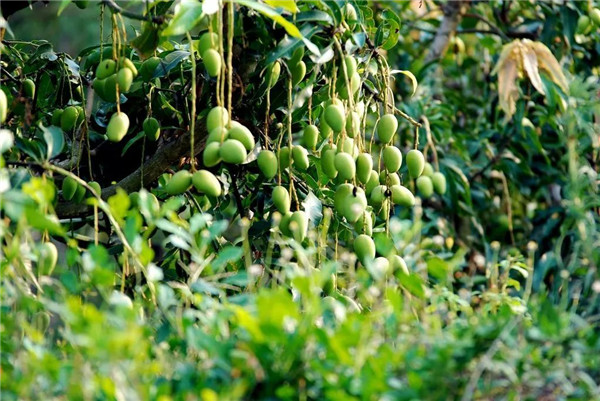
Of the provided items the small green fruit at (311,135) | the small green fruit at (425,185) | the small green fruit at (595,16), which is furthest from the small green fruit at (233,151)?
the small green fruit at (595,16)

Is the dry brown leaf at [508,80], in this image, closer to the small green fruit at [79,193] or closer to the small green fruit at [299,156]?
the small green fruit at [299,156]

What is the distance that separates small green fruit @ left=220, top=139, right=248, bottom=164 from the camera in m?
1.03

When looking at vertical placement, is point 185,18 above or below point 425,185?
above

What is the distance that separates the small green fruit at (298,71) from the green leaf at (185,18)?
0.59ft

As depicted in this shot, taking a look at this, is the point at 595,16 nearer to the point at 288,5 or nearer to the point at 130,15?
the point at 288,5

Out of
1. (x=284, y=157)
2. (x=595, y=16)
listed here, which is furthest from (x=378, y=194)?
(x=595, y=16)

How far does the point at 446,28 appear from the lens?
254 cm

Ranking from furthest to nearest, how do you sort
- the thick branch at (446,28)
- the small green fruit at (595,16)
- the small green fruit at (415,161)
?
the thick branch at (446,28)
the small green fruit at (595,16)
the small green fruit at (415,161)

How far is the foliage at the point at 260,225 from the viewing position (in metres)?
0.76

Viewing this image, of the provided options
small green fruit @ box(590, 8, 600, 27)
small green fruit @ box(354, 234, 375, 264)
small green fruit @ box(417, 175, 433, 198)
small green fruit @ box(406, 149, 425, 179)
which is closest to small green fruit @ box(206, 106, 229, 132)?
small green fruit @ box(354, 234, 375, 264)

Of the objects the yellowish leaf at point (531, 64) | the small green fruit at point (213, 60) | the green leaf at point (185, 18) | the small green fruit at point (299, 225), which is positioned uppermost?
the green leaf at point (185, 18)

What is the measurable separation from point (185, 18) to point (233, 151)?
0.15 m

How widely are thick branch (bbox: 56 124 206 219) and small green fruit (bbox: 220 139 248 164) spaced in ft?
0.87

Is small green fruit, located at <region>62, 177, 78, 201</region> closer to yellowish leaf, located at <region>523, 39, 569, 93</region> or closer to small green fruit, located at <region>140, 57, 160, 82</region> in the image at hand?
small green fruit, located at <region>140, 57, 160, 82</region>
